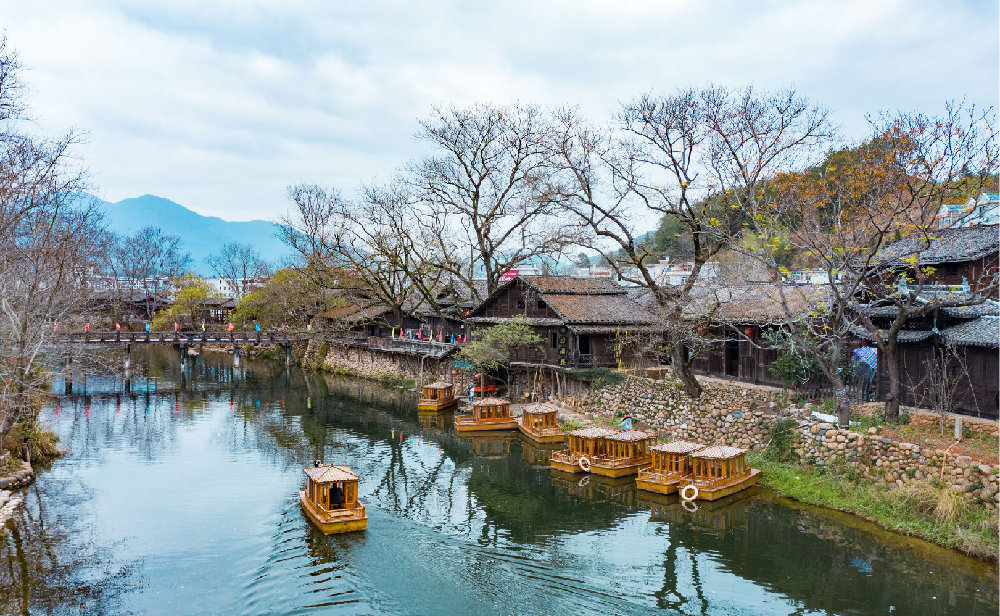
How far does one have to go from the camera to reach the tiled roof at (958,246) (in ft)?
72.1

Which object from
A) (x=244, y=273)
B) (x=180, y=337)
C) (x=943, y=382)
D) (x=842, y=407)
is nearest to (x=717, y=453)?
(x=842, y=407)

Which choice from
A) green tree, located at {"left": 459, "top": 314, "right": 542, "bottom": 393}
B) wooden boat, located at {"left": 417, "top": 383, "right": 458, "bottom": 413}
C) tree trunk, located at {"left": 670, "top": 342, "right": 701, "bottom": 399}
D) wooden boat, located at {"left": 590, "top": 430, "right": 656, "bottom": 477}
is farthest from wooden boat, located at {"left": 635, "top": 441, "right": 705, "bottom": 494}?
wooden boat, located at {"left": 417, "top": 383, "right": 458, "bottom": 413}

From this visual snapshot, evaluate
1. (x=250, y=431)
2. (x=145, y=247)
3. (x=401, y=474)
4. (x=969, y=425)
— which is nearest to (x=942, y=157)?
(x=969, y=425)

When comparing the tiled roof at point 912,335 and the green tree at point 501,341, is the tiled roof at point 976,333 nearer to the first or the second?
the tiled roof at point 912,335

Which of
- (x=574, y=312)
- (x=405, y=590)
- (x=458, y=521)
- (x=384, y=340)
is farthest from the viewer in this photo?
(x=384, y=340)

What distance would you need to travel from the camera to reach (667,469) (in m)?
21.4

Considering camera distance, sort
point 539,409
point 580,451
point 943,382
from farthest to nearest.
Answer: point 539,409 < point 580,451 < point 943,382

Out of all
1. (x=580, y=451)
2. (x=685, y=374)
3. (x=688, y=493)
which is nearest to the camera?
(x=688, y=493)

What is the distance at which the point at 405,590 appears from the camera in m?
14.2

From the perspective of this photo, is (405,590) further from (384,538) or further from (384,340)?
(384,340)

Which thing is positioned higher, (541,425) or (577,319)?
(577,319)

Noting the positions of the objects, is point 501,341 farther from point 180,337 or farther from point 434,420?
point 180,337

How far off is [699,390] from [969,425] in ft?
32.0

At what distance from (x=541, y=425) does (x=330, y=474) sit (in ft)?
42.4
